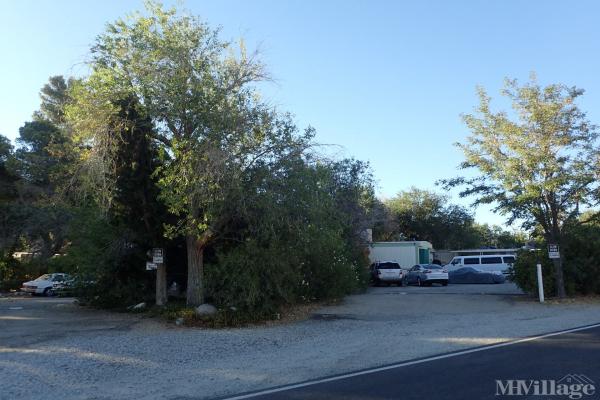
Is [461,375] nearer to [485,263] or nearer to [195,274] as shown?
[195,274]

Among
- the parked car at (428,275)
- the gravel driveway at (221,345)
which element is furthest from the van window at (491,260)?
the gravel driveway at (221,345)

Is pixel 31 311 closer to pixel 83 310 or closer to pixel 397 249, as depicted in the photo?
pixel 83 310

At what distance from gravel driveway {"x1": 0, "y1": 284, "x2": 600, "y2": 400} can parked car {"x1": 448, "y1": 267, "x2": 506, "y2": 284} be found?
16.3 m

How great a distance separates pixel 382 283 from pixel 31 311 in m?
21.3

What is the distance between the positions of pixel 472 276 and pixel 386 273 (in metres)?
6.27

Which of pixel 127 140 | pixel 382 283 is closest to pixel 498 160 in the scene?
pixel 127 140

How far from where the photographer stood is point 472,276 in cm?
3569

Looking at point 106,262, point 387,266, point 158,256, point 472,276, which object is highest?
point 158,256

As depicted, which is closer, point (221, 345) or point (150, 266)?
point (221, 345)

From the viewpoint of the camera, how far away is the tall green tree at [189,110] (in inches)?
573

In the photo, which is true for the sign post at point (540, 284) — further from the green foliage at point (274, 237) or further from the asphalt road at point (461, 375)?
the asphalt road at point (461, 375)

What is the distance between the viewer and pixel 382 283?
114 feet

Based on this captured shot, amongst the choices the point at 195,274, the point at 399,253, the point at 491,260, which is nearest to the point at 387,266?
the point at 399,253

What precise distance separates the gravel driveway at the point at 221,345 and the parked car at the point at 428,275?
14269mm
